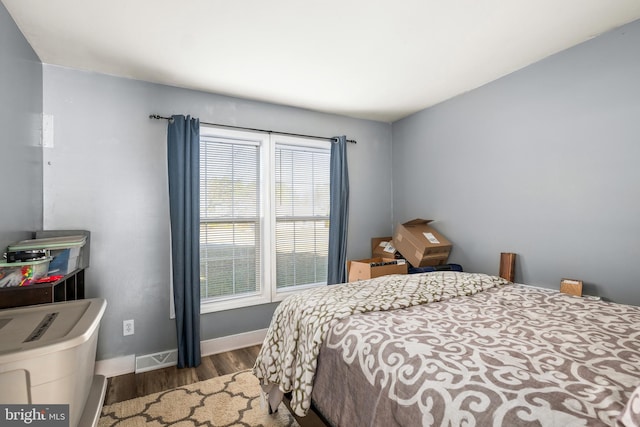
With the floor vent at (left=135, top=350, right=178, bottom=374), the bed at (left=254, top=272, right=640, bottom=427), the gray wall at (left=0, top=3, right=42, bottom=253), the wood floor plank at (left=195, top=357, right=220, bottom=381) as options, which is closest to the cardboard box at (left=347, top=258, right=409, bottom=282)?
the bed at (left=254, top=272, right=640, bottom=427)

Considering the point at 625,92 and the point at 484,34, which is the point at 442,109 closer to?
the point at 484,34

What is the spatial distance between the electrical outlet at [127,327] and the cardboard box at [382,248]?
97.1 inches

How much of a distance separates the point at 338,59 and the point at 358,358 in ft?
6.56

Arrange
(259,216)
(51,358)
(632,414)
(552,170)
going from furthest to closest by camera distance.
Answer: (259,216) < (552,170) < (51,358) < (632,414)

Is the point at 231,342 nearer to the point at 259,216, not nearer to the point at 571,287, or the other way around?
the point at 259,216

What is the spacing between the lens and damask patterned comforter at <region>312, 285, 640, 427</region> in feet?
2.63

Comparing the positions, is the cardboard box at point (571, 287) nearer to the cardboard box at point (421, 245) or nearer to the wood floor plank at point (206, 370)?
the cardboard box at point (421, 245)

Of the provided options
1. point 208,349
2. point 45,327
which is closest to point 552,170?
point 45,327

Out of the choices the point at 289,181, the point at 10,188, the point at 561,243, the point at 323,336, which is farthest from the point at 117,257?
the point at 561,243

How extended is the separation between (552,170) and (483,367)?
1.91 m

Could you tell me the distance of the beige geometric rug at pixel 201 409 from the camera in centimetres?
186

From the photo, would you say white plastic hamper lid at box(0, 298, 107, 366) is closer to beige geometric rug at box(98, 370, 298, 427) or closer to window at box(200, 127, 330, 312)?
beige geometric rug at box(98, 370, 298, 427)

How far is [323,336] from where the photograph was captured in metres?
1.40

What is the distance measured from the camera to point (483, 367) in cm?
97
